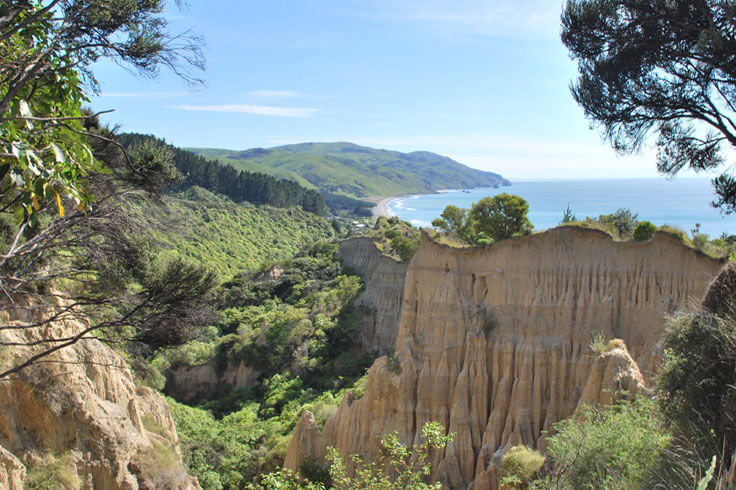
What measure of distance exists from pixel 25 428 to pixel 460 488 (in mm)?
13197

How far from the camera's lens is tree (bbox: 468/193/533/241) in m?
21.2

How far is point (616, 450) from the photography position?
9328mm

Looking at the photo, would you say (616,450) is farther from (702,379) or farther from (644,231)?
(644,231)

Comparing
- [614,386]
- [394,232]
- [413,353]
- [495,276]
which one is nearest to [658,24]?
[614,386]

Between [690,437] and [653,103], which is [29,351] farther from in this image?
[653,103]

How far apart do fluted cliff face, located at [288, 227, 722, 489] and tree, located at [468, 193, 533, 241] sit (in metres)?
2.67

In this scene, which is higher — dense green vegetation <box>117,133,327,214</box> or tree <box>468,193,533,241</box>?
dense green vegetation <box>117,133,327,214</box>

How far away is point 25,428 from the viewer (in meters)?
10.2

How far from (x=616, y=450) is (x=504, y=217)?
43.3 ft

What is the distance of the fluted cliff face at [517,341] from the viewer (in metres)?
15.8

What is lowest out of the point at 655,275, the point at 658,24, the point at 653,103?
the point at 655,275

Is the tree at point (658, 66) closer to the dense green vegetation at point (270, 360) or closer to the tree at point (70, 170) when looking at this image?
the tree at point (70, 170)

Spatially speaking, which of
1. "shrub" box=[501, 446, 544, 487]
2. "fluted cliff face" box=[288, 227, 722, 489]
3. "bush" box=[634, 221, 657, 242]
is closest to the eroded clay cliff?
"shrub" box=[501, 446, 544, 487]

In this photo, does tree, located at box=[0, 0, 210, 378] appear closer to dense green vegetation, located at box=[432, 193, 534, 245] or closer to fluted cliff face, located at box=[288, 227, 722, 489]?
fluted cliff face, located at box=[288, 227, 722, 489]
